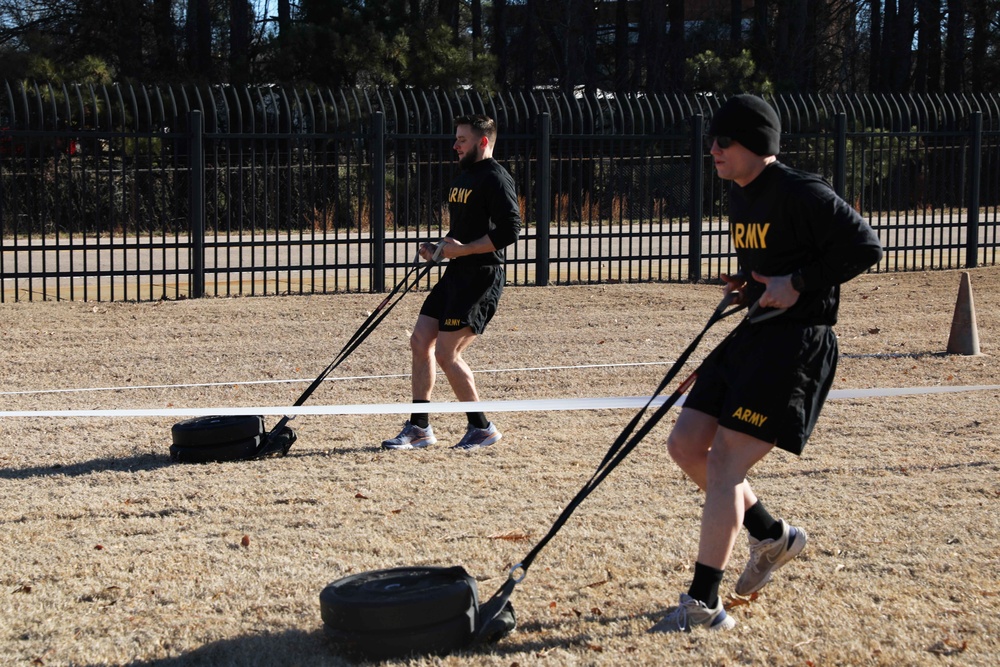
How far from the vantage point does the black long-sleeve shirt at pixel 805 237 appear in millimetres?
3793

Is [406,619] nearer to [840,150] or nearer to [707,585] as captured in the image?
[707,585]

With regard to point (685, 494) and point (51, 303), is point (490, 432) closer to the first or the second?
point (685, 494)

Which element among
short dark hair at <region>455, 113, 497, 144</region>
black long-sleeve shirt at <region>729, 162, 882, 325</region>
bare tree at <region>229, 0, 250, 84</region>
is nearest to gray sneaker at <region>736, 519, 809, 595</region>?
black long-sleeve shirt at <region>729, 162, 882, 325</region>

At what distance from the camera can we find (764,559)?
4.12 metres

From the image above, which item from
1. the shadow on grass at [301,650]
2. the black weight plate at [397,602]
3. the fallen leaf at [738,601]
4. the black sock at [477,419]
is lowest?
the shadow on grass at [301,650]

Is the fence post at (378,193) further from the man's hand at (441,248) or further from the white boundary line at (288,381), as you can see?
the man's hand at (441,248)

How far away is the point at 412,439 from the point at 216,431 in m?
1.08

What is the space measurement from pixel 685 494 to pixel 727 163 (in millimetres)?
2080

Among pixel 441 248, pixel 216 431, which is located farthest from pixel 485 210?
pixel 216 431

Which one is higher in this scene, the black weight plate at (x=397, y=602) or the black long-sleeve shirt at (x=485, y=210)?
the black long-sleeve shirt at (x=485, y=210)

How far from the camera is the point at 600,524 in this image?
5133 millimetres

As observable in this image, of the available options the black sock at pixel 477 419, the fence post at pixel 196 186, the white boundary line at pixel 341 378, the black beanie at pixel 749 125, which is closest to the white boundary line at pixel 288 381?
the white boundary line at pixel 341 378

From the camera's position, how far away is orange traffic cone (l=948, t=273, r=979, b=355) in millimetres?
10008

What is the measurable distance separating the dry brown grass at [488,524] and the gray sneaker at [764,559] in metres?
0.09
